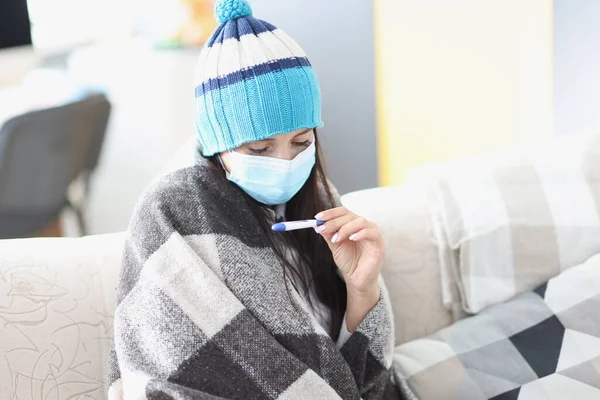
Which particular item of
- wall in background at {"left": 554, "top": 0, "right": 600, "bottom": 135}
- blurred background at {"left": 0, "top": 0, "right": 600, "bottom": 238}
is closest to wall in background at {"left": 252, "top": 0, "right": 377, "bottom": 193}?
blurred background at {"left": 0, "top": 0, "right": 600, "bottom": 238}

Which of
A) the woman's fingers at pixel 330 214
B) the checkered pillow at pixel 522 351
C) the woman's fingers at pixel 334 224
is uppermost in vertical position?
the woman's fingers at pixel 330 214

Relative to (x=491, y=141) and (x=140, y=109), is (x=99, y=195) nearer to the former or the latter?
(x=140, y=109)

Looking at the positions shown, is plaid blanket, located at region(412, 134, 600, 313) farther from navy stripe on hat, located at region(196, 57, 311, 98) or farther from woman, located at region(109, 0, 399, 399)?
navy stripe on hat, located at region(196, 57, 311, 98)

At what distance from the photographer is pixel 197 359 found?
1.11 metres

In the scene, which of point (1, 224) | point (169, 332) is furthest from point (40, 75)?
point (169, 332)

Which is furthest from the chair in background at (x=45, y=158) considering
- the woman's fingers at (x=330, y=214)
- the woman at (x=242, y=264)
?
the woman's fingers at (x=330, y=214)

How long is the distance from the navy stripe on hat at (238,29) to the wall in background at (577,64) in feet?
3.68

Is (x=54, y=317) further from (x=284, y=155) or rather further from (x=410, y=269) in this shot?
(x=410, y=269)

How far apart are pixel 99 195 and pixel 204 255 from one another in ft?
4.33

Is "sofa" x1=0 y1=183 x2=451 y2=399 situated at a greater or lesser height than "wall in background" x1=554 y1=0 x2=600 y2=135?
lesser

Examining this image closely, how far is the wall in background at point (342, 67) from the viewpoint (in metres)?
2.25

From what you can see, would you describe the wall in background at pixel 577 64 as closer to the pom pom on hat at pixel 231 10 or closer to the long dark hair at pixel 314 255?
the long dark hair at pixel 314 255

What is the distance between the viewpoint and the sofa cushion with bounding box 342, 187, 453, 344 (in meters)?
1.56

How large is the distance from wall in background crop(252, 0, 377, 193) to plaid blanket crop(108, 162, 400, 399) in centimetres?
109
